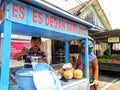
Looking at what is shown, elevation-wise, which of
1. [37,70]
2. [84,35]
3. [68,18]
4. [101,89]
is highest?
[68,18]

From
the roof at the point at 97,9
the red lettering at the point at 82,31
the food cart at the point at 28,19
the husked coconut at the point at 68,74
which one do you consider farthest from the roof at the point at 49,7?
the roof at the point at 97,9

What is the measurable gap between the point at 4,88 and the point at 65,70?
60.8 inches

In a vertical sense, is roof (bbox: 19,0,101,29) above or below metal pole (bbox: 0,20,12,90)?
above

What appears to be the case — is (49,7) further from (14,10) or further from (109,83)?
(109,83)

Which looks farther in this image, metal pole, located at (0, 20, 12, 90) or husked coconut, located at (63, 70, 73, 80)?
husked coconut, located at (63, 70, 73, 80)

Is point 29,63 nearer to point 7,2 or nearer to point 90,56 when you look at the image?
point 7,2

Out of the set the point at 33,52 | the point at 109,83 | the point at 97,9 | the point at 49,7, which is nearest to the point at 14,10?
the point at 49,7

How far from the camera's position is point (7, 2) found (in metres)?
1.92

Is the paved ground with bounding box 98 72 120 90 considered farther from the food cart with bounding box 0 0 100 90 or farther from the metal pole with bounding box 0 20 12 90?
the metal pole with bounding box 0 20 12 90

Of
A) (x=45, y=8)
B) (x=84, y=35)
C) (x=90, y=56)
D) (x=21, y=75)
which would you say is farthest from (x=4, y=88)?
(x=90, y=56)

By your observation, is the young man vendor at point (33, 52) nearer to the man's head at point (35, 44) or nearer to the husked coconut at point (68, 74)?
the man's head at point (35, 44)

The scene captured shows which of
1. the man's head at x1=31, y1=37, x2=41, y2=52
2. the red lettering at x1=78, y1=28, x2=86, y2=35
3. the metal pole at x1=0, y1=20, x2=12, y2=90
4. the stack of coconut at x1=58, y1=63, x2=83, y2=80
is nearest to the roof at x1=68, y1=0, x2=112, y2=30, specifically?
the red lettering at x1=78, y1=28, x2=86, y2=35

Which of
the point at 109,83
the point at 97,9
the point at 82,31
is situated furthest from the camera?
the point at 97,9

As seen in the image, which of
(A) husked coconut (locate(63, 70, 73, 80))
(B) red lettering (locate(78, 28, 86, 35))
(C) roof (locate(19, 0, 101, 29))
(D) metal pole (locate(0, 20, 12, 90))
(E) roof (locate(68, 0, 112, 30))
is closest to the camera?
(D) metal pole (locate(0, 20, 12, 90))
